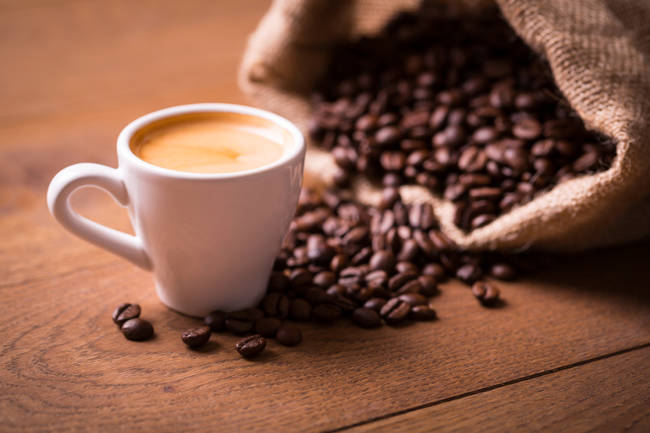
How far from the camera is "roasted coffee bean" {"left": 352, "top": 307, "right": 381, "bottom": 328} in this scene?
1.19m

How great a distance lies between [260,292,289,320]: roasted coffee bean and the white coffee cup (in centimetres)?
3

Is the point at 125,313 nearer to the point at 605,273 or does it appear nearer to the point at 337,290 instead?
the point at 337,290

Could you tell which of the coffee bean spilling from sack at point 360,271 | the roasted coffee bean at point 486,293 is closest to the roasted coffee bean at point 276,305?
the coffee bean spilling from sack at point 360,271

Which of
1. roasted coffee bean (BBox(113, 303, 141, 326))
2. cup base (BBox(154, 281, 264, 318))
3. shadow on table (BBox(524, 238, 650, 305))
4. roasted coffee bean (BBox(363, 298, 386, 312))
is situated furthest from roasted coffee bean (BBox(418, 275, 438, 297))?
roasted coffee bean (BBox(113, 303, 141, 326))

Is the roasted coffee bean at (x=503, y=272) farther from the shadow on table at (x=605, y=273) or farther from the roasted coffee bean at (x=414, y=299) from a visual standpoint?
the roasted coffee bean at (x=414, y=299)

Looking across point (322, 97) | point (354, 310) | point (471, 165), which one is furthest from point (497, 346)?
point (322, 97)

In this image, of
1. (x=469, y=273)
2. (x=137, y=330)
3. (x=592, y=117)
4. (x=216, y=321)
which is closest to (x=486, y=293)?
(x=469, y=273)

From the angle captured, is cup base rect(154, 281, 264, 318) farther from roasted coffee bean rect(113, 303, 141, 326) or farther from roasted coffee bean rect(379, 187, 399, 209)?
roasted coffee bean rect(379, 187, 399, 209)

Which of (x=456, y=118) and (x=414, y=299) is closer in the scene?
(x=414, y=299)

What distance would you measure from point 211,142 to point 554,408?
2.36 feet

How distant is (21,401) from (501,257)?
0.94 metres

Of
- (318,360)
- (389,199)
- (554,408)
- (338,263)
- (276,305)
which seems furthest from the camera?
(389,199)

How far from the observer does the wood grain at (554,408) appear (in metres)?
0.97

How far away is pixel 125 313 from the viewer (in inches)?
45.9
